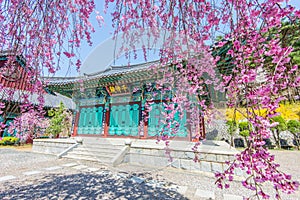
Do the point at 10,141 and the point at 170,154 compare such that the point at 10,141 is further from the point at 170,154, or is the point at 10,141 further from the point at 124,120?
the point at 170,154

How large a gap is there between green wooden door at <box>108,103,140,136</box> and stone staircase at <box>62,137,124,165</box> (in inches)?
30.2

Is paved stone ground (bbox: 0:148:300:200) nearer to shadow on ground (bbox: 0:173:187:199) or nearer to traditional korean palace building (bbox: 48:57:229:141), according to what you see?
shadow on ground (bbox: 0:173:187:199)

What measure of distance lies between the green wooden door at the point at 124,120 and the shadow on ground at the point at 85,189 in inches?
128

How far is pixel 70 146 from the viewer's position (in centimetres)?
659

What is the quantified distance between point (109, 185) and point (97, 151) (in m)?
2.89

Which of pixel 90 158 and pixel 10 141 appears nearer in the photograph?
pixel 90 158

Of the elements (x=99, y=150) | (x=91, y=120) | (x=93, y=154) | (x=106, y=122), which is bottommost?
(x=93, y=154)

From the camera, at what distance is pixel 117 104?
745 centimetres

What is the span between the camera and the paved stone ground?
8.82 feet

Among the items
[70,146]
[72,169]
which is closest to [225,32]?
[72,169]

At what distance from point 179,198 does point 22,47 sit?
318 cm

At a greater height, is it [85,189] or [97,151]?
[97,151]

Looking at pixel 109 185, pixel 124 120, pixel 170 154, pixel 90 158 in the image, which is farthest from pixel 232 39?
pixel 124 120

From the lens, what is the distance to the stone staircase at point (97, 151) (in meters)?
5.32
